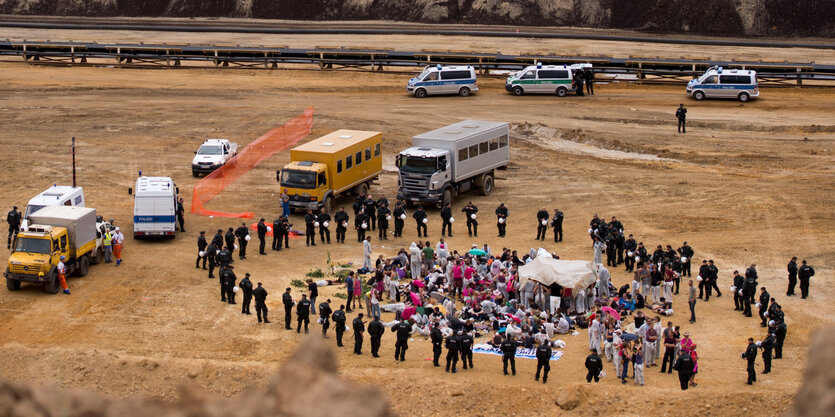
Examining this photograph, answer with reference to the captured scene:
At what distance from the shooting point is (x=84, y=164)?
155 feet

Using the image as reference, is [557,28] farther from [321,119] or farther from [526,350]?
[526,350]

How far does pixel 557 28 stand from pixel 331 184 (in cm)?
4811

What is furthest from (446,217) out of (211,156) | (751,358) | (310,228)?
(751,358)

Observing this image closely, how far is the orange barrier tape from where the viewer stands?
135ft

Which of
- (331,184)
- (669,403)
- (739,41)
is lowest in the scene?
(669,403)

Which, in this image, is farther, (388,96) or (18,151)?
(388,96)

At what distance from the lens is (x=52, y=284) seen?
29.8m

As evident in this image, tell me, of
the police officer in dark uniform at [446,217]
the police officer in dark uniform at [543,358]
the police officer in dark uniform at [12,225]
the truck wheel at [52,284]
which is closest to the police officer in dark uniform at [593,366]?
the police officer in dark uniform at [543,358]

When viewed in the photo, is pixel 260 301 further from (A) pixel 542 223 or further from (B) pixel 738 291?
(B) pixel 738 291

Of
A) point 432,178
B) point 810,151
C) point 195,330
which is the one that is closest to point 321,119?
point 432,178

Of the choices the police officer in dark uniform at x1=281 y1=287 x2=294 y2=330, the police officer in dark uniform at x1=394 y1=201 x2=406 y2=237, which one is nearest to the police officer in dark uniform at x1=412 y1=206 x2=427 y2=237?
the police officer in dark uniform at x1=394 y1=201 x2=406 y2=237

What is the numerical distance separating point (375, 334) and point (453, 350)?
2.21 m

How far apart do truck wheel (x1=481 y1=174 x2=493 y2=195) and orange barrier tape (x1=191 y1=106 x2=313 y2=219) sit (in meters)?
9.74

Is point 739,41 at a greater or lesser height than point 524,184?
greater
